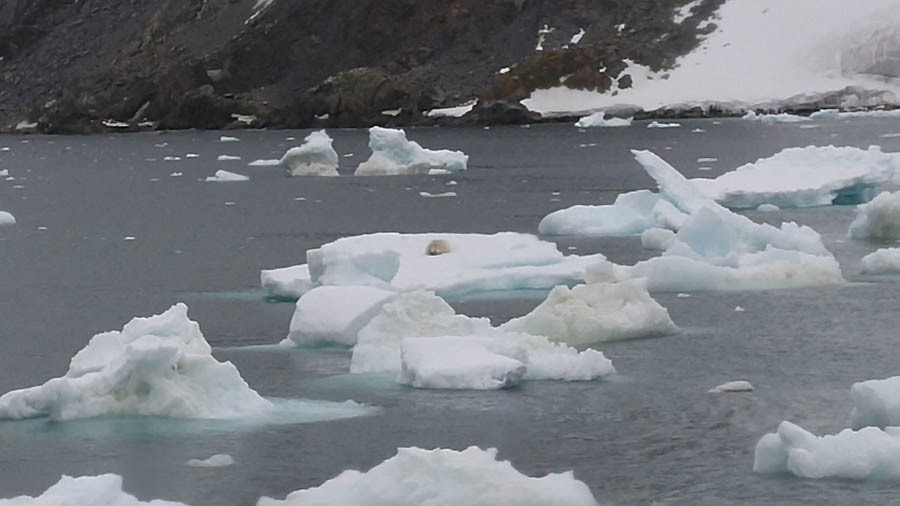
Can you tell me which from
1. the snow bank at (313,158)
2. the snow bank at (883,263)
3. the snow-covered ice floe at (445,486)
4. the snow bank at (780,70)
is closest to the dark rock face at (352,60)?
the snow bank at (780,70)

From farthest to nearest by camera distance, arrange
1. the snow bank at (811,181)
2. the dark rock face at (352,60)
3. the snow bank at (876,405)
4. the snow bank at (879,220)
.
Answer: the dark rock face at (352,60) < the snow bank at (811,181) < the snow bank at (879,220) < the snow bank at (876,405)

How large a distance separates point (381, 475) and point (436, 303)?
4.36m

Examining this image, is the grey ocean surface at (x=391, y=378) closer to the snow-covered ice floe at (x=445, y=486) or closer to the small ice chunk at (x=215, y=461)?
the small ice chunk at (x=215, y=461)

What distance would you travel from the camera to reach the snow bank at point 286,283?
16.4m

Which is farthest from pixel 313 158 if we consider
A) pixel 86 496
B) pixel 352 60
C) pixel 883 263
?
pixel 352 60

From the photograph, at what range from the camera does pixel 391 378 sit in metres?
12.0

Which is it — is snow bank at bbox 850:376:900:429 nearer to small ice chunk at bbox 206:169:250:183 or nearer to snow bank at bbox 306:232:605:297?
snow bank at bbox 306:232:605:297

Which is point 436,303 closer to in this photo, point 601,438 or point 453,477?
point 601,438

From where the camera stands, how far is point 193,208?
29047 millimetres

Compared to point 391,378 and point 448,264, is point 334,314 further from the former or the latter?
point 448,264

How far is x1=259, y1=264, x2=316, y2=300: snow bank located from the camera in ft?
53.8

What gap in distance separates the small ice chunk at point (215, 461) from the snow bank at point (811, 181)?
15762 mm

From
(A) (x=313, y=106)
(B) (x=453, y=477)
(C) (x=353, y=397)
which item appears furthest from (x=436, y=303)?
(A) (x=313, y=106)

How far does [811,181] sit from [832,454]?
16.7m
